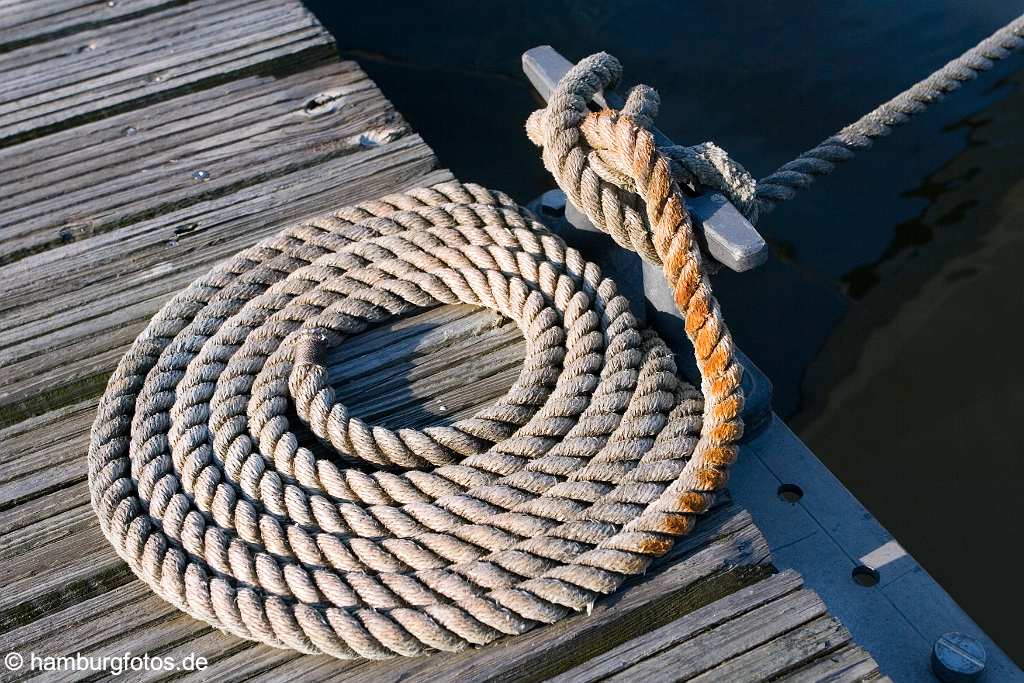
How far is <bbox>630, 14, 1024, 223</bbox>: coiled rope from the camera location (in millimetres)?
1774

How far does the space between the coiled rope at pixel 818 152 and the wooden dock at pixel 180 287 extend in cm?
65

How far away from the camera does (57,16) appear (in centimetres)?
359

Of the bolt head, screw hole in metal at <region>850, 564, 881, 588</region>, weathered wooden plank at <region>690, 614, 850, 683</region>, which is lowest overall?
screw hole in metal at <region>850, 564, 881, 588</region>

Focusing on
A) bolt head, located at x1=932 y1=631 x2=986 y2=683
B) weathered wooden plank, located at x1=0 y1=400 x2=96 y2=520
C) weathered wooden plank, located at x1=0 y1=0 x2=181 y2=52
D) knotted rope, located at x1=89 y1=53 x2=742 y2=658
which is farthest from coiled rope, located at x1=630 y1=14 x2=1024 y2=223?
weathered wooden plank, located at x1=0 y1=0 x2=181 y2=52

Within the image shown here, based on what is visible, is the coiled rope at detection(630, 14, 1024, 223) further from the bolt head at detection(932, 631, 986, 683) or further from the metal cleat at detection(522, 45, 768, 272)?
the bolt head at detection(932, 631, 986, 683)

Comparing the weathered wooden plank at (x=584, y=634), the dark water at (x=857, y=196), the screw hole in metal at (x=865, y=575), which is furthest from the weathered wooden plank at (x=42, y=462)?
the dark water at (x=857, y=196)

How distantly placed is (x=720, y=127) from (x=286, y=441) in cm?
287

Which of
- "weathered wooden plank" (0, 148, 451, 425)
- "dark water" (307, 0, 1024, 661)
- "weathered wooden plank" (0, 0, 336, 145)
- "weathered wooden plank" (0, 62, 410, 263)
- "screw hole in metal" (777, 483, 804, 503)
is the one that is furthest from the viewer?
"weathered wooden plank" (0, 0, 336, 145)

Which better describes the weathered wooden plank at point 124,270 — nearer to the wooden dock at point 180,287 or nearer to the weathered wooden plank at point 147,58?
the wooden dock at point 180,287

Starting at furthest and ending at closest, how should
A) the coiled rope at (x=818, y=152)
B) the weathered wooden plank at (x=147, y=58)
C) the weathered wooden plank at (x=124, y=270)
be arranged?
the weathered wooden plank at (x=147, y=58)
the weathered wooden plank at (x=124, y=270)
the coiled rope at (x=818, y=152)

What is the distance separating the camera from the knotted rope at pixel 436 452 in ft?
5.62

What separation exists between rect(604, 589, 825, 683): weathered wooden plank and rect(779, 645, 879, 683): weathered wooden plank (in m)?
0.07

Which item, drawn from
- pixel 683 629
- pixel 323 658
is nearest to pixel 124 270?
pixel 323 658

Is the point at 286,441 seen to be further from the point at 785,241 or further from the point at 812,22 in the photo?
the point at 812,22
